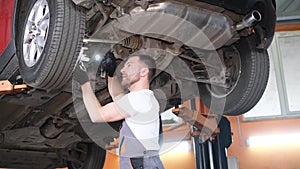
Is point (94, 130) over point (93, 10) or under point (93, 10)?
under

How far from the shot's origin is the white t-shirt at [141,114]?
1.99 meters

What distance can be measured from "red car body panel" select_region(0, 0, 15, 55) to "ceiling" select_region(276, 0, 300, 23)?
606 centimetres

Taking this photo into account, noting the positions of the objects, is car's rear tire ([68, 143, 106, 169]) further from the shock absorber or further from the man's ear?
the man's ear

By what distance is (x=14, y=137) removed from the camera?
3504mm

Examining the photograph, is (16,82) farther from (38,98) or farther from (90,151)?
(90,151)

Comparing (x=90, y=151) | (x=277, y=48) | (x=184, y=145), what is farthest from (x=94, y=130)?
(x=277, y=48)

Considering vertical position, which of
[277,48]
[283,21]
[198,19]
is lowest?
[198,19]

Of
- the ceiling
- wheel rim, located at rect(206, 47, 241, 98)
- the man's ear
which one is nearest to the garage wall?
the ceiling

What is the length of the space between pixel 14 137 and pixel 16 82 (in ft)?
3.80

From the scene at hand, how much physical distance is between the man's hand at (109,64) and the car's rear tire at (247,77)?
2.81ft

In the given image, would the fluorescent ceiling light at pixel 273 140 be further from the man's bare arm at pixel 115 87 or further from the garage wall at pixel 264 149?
the man's bare arm at pixel 115 87

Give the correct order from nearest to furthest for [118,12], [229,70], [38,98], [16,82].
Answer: [118,12], [16,82], [38,98], [229,70]

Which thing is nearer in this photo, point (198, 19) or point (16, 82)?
point (198, 19)

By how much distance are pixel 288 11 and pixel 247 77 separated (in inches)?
224
